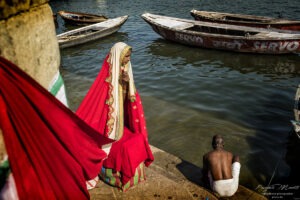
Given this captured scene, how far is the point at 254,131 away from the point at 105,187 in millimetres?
4998

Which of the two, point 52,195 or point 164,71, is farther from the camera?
point 164,71

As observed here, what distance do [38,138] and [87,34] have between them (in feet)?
47.3

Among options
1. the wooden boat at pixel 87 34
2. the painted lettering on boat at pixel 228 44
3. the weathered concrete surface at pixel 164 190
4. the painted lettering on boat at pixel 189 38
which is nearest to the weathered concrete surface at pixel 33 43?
the weathered concrete surface at pixel 164 190

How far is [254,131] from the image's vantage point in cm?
738

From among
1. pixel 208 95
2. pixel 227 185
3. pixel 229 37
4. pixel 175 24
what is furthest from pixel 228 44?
pixel 227 185

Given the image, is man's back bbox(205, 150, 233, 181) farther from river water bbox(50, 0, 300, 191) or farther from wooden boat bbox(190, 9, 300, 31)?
wooden boat bbox(190, 9, 300, 31)

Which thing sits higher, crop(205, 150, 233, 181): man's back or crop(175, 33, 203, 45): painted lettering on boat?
crop(175, 33, 203, 45): painted lettering on boat

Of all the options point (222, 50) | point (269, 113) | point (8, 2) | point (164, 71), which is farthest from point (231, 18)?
point (8, 2)

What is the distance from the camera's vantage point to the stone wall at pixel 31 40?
1.78 meters

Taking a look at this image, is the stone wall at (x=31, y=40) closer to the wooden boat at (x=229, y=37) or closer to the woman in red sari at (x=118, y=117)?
the woman in red sari at (x=118, y=117)

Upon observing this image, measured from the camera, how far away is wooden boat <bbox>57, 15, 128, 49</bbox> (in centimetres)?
1486

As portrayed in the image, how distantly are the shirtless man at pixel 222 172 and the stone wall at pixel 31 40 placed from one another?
2589 millimetres

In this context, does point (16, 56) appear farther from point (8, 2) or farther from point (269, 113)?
point (269, 113)

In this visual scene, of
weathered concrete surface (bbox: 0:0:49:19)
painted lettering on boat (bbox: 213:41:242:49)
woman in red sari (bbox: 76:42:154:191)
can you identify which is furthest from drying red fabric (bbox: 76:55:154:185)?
painted lettering on boat (bbox: 213:41:242:49)
